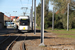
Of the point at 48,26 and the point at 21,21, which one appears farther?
the point at 48,26

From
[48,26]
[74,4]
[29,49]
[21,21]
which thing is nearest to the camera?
[29,49]

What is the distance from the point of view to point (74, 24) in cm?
5509

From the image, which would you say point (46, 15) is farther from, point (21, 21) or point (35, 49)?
point (35, 49)

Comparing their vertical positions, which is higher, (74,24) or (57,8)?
(57,8)

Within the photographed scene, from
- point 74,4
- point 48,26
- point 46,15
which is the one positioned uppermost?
point 74,4

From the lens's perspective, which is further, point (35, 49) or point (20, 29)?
point (20, 29)

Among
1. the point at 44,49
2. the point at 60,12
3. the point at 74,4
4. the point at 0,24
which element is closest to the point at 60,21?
the point at 60,12

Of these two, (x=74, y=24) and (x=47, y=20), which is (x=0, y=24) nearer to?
(x=47, y=20)

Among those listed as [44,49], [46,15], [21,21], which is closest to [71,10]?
[46,15]

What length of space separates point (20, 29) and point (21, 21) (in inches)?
66.8

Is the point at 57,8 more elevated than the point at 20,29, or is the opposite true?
the point at 57,8

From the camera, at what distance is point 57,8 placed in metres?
54.8

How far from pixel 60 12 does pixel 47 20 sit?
17.5 ft

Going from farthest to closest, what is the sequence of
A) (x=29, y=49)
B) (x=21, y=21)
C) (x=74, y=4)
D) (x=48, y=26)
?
(x=48, y=26) → (x=74, y=4) → (x=21, y=21) → (x=29, y=49)
